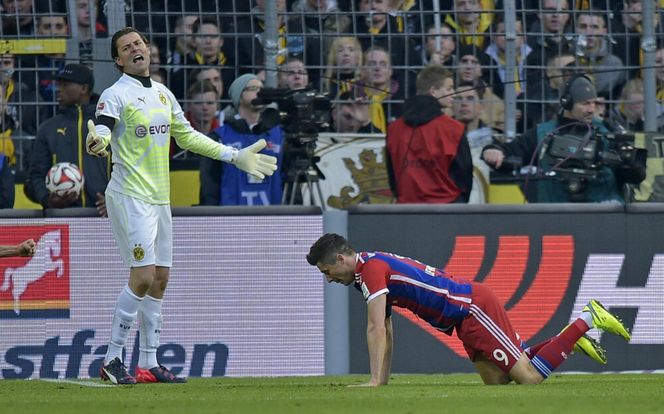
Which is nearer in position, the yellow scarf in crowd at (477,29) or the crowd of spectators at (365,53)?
the crowd of spectators at (365,53)

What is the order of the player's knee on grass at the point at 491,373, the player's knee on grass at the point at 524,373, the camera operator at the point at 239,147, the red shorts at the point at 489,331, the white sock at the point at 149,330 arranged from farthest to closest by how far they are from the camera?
the camera operator at the point at 239,147 → the white sock at the point at 149,330 → the player's knee on grass at the point at 491,373 → the player's knee on grass at the point at 524,373 → the red shorts at the point at 489,331

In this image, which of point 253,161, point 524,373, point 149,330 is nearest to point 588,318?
point 524,373

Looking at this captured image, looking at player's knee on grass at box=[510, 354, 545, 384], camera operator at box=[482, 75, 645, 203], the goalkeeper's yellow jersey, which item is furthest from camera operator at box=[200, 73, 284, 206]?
player's knee on grass at box=[510, 354, 545, 384]

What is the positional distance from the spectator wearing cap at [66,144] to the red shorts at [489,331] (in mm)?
3370

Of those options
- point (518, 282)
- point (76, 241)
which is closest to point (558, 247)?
point (518, 282)

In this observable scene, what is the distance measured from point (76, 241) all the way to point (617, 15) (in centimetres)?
488

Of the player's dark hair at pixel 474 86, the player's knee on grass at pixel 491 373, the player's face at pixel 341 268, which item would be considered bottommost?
the player's knee on grass at pixel 491 373

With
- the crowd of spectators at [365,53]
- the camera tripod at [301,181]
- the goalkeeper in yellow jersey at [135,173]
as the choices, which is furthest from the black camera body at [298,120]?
the goalkeeper in yellow jersey at [135,173]

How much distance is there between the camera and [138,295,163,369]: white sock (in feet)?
33.1

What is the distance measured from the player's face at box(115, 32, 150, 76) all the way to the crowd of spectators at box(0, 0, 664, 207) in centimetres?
246

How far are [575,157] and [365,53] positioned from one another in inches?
76.6

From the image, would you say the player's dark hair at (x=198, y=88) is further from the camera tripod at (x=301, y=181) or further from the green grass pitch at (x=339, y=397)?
the green grass pitch at (x=339, y=397)

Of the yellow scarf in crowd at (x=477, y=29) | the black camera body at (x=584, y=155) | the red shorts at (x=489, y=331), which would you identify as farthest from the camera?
the yellow scarf in crowd at (x=477, y=29)

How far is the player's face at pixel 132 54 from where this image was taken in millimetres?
9805
